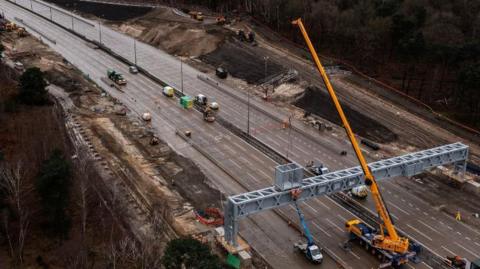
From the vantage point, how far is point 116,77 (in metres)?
129

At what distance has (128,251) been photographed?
60125 millimetres

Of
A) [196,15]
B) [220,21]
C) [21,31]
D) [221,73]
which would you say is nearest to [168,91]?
[221,73]

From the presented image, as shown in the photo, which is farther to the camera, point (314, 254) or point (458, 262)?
point (314, 254)

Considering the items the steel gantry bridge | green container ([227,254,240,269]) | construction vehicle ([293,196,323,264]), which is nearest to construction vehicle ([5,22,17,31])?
the steel gantry bridge

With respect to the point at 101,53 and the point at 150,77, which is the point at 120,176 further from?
the point at 101,53

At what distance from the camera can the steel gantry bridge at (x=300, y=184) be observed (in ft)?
202

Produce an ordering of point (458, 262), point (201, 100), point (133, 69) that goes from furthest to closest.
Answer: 1. point (133, 69)
2. point (201, 100)
3. point (458, 262)

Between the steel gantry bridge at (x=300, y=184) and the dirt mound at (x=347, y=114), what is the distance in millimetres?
23476

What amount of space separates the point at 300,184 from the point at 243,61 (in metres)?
81.4

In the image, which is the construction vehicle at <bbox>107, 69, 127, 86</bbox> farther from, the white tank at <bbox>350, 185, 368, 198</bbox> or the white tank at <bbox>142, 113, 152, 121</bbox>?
the white tank at <bbox>350, 185, 368, 198</bbox>

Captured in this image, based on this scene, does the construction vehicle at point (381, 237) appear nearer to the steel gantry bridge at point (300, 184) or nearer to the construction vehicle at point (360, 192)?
the steel gantry bridge at point (300, 184)

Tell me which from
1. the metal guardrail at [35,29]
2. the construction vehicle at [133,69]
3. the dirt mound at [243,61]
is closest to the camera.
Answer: the dirt mound at [243,61]

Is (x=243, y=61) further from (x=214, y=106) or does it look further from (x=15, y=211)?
(x=15, y=211)

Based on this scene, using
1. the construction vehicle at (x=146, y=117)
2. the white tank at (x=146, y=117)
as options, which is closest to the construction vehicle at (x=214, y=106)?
the construction vehicle at (x=146, y=117)
